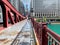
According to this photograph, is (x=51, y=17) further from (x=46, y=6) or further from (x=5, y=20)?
(x=5, y=20)

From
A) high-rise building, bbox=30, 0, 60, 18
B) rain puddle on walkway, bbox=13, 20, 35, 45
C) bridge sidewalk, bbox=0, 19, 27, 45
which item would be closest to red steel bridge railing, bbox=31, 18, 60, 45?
rain puddle on walkway, bbox=13, 20, 35, 45

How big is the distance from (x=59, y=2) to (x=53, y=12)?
38.6 feet

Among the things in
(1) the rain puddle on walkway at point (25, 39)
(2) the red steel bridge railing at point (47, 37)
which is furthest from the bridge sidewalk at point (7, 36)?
(2) the red steel bridge railing at point (47, 37)

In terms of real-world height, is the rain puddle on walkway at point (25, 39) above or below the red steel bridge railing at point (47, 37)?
below

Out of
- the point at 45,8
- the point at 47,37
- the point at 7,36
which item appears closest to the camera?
the point at 47,37

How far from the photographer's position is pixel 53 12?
474ft

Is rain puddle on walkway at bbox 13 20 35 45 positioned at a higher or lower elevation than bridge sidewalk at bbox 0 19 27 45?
lower

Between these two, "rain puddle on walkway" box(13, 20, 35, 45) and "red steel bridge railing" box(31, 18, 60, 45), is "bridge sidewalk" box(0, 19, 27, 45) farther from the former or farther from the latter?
"red steel bridge railing" box(31, 18, 60, 45)

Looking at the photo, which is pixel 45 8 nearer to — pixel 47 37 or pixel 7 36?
pixel 7 36

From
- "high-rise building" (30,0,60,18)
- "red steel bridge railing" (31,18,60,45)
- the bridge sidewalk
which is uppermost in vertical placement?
"high-rise building" (30,0,60,18)

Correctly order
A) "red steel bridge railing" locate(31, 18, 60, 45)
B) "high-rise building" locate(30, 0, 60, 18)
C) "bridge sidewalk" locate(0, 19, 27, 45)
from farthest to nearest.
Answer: "high-rise building" locate(30, 0, 60, 18) < "bridge sidewalk" locate(0, 19, 27, 45) < "red steel bridge railing" locate(31, 18, 60, 45)

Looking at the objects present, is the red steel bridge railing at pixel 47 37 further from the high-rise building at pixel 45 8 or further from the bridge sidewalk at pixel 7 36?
the high-rise building at pixel 45 8

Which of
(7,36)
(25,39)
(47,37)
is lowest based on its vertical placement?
(25,39)

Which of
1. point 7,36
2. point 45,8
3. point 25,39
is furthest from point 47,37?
point 45,8
